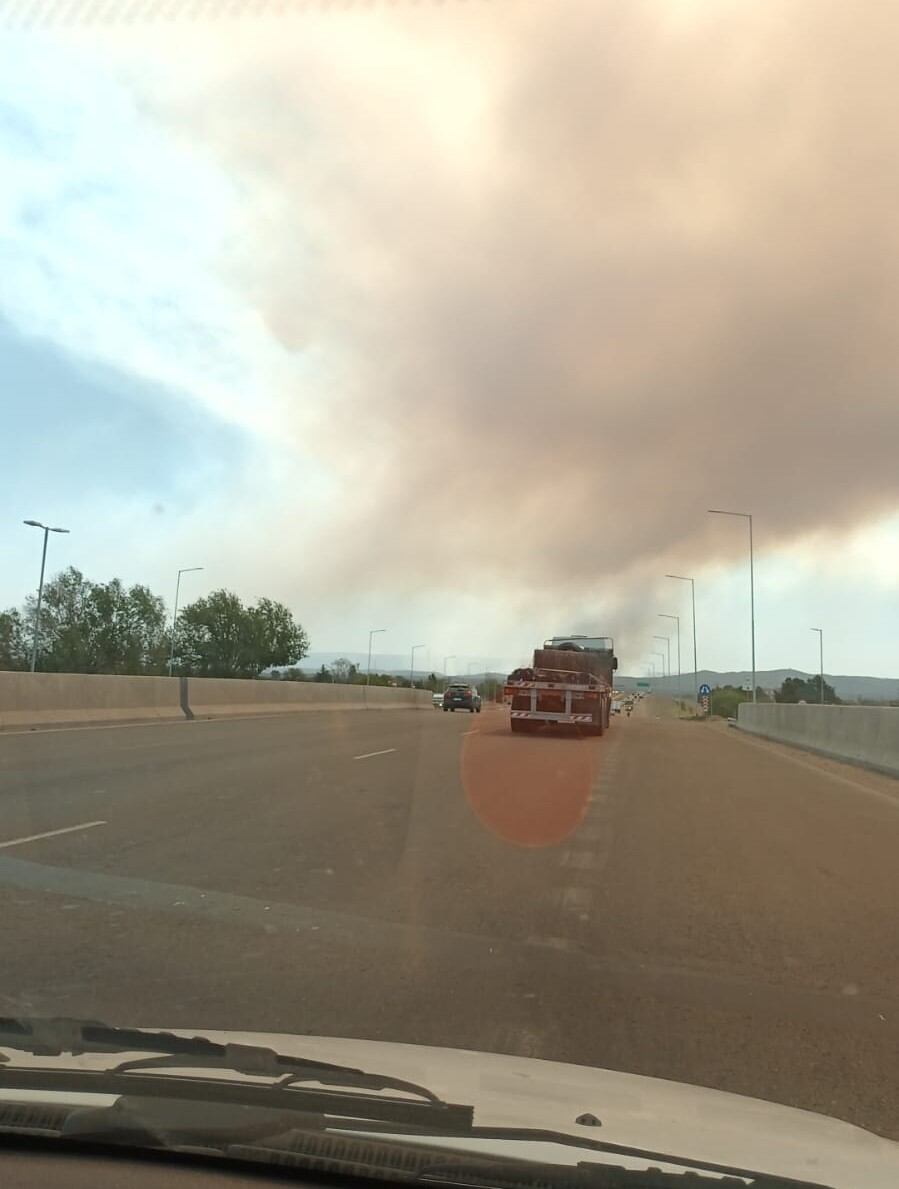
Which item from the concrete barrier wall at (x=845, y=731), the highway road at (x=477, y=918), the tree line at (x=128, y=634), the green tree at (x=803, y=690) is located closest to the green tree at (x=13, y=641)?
the tree line at (x=128, y=634)

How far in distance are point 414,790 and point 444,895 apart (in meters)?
6.74

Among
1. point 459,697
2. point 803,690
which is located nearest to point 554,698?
point 459,697

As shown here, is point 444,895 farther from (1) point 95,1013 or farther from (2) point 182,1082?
(2) point 182,1082

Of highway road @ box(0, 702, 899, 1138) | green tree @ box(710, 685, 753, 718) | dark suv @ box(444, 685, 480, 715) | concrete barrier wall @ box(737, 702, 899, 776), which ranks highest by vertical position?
green tree @ box(710, 685, 753, 718)

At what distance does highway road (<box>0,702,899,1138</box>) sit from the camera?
5328 mm

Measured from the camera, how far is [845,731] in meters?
26.1

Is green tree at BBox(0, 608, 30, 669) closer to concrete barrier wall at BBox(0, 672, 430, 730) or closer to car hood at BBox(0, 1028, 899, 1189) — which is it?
concrete barrier wall at BBox(0, 672, 430, 730)

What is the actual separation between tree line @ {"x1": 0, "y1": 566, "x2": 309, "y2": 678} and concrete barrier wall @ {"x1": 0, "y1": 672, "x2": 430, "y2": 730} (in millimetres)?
58542

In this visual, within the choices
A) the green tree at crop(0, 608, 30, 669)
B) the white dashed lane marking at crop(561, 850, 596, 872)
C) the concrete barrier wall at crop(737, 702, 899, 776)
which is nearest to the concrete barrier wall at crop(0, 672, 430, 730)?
the white dashed lane marking at crop(561, 850, 596, 872)

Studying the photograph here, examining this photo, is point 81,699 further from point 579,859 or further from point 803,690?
point 803,690

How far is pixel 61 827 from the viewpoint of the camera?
1093cm

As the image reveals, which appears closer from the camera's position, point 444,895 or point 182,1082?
point 182,1082

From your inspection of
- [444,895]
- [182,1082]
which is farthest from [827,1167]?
[444,895]

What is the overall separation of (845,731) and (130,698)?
1809cm
